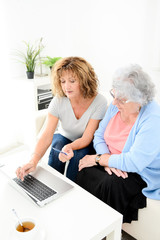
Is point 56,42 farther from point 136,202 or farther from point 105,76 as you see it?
point 136,202

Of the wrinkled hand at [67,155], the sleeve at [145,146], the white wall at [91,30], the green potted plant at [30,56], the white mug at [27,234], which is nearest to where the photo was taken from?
the white mug at [27,234]

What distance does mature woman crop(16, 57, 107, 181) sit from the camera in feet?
5.37

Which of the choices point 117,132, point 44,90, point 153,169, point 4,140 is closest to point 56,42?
point 44,90

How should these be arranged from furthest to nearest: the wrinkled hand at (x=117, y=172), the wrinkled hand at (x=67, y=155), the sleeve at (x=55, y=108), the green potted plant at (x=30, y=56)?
the green potted plant at (x=30, y=56)
the sleeve at (x=55, y=108)
the wrinkled hand at (x=67, y=155)
the wrinkled hand at (x=117, y=172)

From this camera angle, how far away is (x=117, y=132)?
1.54 metres

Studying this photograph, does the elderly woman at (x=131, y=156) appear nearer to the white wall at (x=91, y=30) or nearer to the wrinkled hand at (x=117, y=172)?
the wrinkled hand at (x=117, y=172)

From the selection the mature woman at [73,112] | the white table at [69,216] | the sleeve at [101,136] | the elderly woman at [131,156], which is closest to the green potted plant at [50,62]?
the mature woman at [73,112]

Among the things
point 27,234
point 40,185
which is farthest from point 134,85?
point 27,234

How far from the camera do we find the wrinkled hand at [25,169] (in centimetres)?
132

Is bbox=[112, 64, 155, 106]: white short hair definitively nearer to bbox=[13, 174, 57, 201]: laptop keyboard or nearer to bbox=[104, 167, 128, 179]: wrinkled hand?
bbox=[104, 167, 128, 179]: wrinkled hand

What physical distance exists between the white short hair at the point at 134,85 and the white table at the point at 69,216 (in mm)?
543

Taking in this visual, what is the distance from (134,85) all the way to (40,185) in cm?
69

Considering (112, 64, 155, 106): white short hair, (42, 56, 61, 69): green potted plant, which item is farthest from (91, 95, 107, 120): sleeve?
(42, 56, 61, 69): green potted plant

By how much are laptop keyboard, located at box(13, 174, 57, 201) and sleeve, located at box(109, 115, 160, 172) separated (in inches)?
17.5
